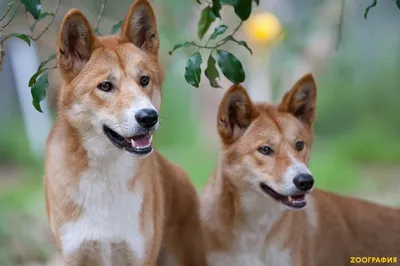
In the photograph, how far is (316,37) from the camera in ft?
12.3

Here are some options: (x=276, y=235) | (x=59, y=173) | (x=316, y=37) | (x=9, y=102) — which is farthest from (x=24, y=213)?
(x=316, y=37)

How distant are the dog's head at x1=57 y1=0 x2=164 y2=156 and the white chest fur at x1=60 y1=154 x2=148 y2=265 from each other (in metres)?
0.11

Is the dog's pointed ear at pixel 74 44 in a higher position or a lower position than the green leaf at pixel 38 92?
higher

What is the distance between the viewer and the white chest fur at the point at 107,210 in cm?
221

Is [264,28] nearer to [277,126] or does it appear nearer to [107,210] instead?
[277,126]

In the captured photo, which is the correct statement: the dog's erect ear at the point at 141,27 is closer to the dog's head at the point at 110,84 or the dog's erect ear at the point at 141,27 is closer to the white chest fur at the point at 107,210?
the dog's head at the point at 110,84

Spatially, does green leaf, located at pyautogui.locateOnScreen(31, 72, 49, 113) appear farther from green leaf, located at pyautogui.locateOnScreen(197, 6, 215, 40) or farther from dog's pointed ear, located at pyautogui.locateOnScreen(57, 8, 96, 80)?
green leaf, located at pyautogui.locateOnScreen(197, 6, 215, 40)


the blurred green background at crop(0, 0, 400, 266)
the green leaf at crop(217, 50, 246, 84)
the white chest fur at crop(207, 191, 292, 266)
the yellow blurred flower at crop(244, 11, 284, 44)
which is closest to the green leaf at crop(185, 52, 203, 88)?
the green leaf at crop(217, 50, 246, 84)

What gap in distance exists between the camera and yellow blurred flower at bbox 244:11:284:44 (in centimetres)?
364

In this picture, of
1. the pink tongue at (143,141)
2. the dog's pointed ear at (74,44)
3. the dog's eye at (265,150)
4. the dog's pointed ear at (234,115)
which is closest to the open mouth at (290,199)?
the dog's eye at (265,150)

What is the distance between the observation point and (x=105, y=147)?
2195 millimetres

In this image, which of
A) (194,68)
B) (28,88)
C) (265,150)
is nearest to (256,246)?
(265,150)

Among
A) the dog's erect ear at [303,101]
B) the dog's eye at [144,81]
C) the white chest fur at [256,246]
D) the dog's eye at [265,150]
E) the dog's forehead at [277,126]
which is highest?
the dog's eye at [144,81]

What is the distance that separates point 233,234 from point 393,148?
63.1 inches
